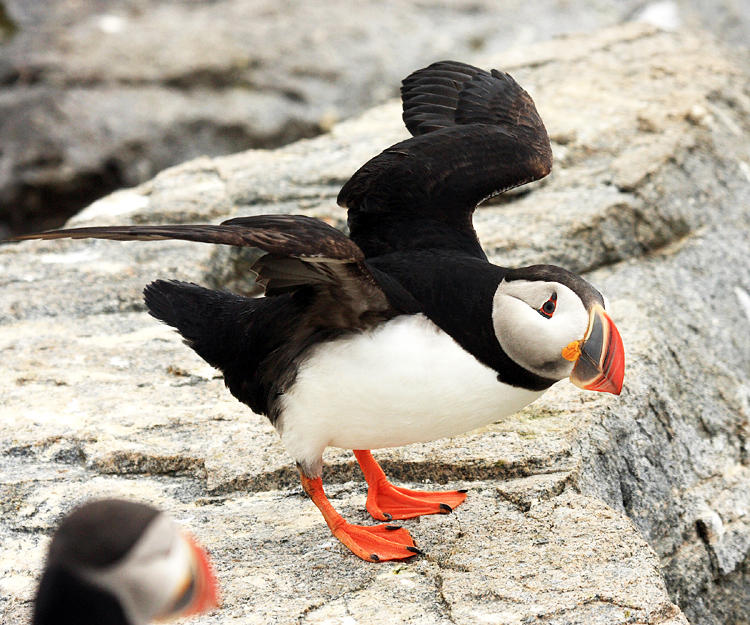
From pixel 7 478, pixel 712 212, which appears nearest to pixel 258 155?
pixel 712 212

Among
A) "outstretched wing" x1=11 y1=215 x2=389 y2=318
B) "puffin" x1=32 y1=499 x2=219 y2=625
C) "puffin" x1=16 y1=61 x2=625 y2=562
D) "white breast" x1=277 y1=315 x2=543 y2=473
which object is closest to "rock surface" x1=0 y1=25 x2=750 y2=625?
"puffin" x1=16 y1=61 x2=625 y2=562

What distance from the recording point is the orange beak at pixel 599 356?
3322 mm

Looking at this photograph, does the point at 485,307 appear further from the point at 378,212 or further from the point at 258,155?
the point at 258,155

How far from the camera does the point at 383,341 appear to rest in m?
3.38

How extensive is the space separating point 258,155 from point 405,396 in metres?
3.69

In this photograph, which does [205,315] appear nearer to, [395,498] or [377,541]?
[395,498]

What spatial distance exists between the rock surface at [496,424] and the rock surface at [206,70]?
3.02 m

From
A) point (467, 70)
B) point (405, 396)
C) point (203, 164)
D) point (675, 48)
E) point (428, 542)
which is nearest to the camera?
point (405, 396)

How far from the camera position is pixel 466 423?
3492 mm

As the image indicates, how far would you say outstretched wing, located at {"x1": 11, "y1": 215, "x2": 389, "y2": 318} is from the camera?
9.75 ft

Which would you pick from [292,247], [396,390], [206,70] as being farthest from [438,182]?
[206,70]

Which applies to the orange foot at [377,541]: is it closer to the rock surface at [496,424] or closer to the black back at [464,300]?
the rock surface at [496,424]

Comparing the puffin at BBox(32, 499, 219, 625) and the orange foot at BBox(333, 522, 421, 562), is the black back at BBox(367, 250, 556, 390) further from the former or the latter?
the puffin at BBox(32, 499, 219, 625)

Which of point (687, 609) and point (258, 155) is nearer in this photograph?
point (687, 609)
